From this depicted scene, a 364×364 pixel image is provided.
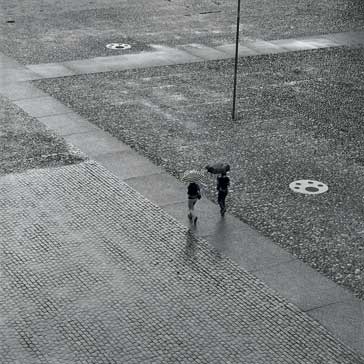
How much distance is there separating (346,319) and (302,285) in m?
1.12

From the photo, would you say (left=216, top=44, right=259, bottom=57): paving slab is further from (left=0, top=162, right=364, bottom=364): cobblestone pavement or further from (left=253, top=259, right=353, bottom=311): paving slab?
(left=253, top=259, right=353, bottom=311): paving slab

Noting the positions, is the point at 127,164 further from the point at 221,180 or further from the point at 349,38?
the point at 349,38

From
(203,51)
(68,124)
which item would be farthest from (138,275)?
(203,51)

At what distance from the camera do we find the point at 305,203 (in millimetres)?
15961

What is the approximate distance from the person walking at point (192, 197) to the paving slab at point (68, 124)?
5520mm

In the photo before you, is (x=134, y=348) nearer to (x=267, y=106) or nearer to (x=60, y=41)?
(x=267, y=106)

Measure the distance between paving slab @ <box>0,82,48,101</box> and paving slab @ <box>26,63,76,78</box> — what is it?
3.56ft

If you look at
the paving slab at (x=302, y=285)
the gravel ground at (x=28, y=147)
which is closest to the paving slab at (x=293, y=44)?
the gravel ground at (x=28, y=147)

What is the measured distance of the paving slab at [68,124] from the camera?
19844 mm

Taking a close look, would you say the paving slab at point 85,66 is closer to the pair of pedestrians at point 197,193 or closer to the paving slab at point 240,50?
the paving slab at point 240,50

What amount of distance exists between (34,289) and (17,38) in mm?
17727

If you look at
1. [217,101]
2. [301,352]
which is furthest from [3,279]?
[217,101]

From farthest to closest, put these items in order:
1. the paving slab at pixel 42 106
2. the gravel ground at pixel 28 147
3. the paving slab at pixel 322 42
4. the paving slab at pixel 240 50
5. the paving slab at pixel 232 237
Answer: the paving slab at pixel 322 42 → the paving slab at pixel 240 50 → the paving slab at pixel 42 106 → the gravel ground at pixel 28 147 → the paving slab at pixel 232 237

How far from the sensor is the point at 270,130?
19828 millimetres
